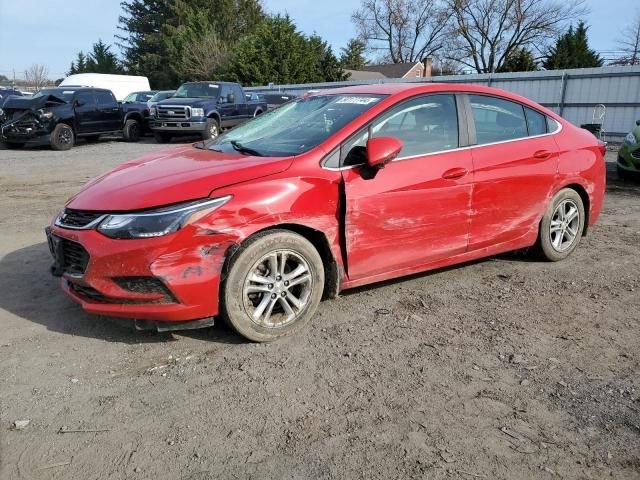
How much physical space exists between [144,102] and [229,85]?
4382 millimetres

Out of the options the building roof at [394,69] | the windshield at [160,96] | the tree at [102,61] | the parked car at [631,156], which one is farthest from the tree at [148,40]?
the parked car at [631,156]

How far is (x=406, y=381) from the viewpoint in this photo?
305 cm

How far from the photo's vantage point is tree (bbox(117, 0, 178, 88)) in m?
55.2

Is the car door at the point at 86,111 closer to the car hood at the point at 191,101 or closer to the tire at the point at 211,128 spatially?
the car hood at the point at 191,101

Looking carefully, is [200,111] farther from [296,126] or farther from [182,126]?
[296,126]

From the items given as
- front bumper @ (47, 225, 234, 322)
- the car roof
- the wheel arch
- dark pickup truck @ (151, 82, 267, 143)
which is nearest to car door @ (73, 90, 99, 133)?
dark pickup truck @ (151, 82, 267, 143)

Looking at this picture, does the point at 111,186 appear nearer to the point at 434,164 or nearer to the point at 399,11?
the point at 434,164

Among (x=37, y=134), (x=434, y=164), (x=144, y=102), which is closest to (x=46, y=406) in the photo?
(x=434, y=164)

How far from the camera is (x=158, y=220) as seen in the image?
10.5 ft

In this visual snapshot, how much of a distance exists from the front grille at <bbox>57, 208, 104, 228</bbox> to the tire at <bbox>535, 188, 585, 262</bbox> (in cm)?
379

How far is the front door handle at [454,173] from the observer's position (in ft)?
13.5

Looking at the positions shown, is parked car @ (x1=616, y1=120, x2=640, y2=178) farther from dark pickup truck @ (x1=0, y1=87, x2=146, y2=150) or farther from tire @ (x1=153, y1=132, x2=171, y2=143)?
dark pickup truck @ (x1=0, y1=87, x2=146, y2=150)

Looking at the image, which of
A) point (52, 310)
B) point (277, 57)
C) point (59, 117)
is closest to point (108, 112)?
point (59, 117)

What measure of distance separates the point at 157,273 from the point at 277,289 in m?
0.77
